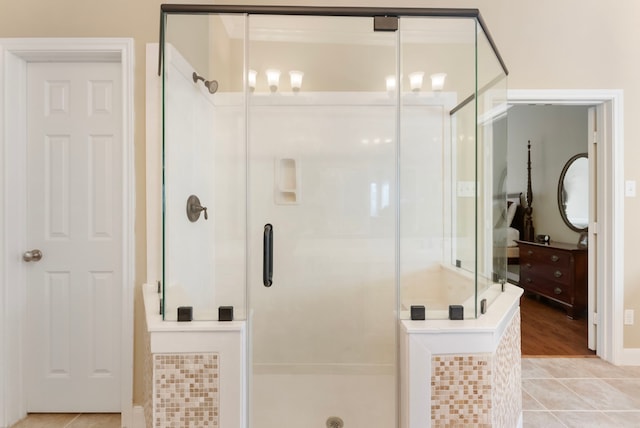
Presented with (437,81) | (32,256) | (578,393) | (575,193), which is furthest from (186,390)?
(575,193)

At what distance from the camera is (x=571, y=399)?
232cm

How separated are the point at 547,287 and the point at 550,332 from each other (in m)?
0.86

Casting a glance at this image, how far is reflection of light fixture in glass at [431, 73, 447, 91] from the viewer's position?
2377 millimetres

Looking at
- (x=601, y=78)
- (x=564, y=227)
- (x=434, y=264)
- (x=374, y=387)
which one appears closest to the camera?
(x=374, y=387)

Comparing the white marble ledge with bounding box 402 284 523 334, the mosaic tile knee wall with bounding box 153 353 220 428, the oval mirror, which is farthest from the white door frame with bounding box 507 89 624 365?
the mosaic tile knee wall with bounding box 153 353 220 428

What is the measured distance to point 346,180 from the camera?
242 cm

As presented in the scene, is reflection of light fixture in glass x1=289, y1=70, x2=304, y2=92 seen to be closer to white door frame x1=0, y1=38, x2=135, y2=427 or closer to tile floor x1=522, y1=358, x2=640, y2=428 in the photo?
white door frame x1=0, y1=38, x2=135, y2=427

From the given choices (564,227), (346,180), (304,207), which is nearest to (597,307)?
(564,227)

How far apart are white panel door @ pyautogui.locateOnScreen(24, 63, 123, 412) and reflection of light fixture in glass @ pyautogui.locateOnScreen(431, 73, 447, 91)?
1926 millimetres

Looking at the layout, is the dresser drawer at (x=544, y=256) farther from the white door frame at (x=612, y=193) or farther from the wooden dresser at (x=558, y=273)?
the white door frame at (x=612, y=193)

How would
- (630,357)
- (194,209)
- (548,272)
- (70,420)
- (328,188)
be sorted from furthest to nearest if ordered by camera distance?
1. (548,272)
2. (630,357)
3. (328,188)
4. (70,420)
5. (194,209)

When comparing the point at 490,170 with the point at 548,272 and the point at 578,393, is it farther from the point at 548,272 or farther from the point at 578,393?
the point at 548,272

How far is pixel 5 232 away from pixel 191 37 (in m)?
1.52

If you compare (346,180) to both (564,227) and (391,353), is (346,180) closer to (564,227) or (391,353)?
(391,353)
